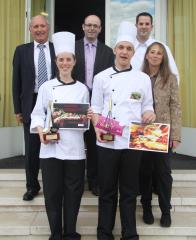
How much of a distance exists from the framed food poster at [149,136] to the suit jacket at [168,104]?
0.78 ft

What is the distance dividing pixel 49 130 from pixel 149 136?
0.82 meters

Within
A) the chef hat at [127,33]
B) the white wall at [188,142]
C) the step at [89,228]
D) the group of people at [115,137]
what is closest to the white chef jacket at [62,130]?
the group of people at [115,137]

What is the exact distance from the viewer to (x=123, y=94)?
2980 mm

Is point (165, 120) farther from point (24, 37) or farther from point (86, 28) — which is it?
point (24, 37)

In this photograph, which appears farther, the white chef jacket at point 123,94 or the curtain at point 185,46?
the curtain at point 185,46

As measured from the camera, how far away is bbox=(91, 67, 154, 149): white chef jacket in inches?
118

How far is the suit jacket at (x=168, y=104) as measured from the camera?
129 inches

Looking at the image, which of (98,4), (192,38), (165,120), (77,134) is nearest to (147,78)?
(165,120)

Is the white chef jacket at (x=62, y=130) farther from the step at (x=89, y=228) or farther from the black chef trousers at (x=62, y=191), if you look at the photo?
the step at (x=89, y=228)

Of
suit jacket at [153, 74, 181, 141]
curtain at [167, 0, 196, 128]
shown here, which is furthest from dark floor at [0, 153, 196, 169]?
suit jacket at [153, 74, 181, 141]

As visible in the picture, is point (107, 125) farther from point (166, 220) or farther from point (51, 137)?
point (166, 220)

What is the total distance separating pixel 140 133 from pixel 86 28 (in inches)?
53.2

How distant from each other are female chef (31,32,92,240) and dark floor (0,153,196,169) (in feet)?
6.24

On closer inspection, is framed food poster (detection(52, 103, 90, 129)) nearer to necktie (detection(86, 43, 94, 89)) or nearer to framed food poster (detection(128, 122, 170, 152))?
framed food poster (detection(128, 122, 170, 152))
